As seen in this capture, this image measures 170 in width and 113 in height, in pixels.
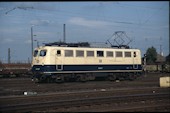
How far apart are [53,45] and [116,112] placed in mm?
20164

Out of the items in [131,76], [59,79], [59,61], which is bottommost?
[131,76]

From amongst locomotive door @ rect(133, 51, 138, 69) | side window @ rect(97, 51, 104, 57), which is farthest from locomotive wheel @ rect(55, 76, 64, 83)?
locomotive door @ rect(133, 51, 138, 69)

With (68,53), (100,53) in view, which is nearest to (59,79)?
(68,53)

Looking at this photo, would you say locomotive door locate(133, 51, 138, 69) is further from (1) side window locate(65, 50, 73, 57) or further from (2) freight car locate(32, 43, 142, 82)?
(1) side window locate(65, 50, 73, 57)

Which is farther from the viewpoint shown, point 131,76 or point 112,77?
point 131,76

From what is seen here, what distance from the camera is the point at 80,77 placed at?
34781 mm

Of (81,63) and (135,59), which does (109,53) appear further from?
(135,59)

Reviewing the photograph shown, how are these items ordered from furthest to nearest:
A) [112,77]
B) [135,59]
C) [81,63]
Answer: [135,59] → [112,77] → [81,63]

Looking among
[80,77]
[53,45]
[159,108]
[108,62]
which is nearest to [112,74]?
[108,62]

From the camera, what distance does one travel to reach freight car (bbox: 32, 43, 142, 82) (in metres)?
32.7

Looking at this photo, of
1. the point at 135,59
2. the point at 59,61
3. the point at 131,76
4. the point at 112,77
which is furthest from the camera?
the point at 135,59

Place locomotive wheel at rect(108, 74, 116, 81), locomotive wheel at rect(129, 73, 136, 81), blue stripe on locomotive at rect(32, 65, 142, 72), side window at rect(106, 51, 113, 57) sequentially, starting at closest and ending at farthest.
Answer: blue stripe on locomotive at rect(32, 65, 142, 72) < side window at rect(106, 51, 113, 57) < locomotive wheel at rect(108, 74, 116, 81) < locomotive wheel at rect(129, 73, 136, 81)

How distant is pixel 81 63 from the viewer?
34406mm

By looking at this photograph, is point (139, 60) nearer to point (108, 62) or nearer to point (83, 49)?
point (108, 62)
